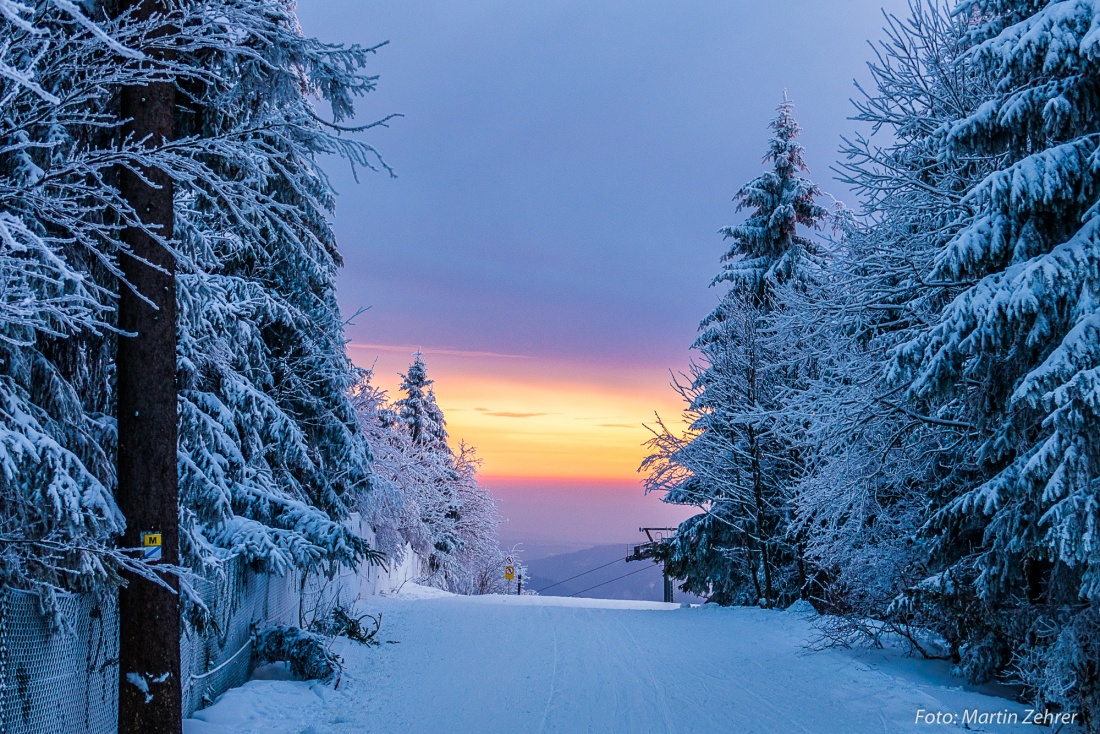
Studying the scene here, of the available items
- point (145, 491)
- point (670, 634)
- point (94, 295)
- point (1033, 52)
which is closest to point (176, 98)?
point (94, 295)

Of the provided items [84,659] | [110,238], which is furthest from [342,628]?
[110,238]

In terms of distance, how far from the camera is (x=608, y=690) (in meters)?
10.3

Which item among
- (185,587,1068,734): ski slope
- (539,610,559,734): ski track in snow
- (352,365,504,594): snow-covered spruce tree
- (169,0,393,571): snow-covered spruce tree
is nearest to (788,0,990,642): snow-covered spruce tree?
(185,587,1068,734): ski slope

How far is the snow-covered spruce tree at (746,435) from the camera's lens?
2114 cm

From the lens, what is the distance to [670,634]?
51.7 ft

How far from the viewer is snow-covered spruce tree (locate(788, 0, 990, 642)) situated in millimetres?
10359

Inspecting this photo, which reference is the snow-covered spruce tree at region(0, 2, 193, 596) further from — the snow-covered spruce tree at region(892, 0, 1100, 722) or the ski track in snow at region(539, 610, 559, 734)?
the snow-covered spruce tree at region(892, 0, 1100, 722)

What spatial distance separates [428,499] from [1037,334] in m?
31.6

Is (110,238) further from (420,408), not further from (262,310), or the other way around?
(420,408)

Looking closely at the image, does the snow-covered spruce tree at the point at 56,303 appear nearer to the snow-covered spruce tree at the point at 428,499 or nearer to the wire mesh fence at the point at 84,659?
the wire mesh fence at the point at 84,659

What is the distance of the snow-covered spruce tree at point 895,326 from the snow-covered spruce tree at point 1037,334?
138 cm

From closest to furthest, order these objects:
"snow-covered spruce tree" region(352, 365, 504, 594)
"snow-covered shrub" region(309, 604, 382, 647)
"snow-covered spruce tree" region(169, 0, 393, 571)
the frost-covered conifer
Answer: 1. "snow-covered spruce tree" region(169, 0, 393, 571)
2. "snow-covered shrub" region(309, 604, 382, 647)
3. "snow-covered spruce tree" region(352, 365, 504, 594)
4. the frost-covered conifer

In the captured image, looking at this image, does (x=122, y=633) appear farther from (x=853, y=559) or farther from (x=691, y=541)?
(x=691, y=541)

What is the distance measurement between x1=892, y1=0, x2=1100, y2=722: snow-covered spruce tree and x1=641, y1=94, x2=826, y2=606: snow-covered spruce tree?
462 inches
